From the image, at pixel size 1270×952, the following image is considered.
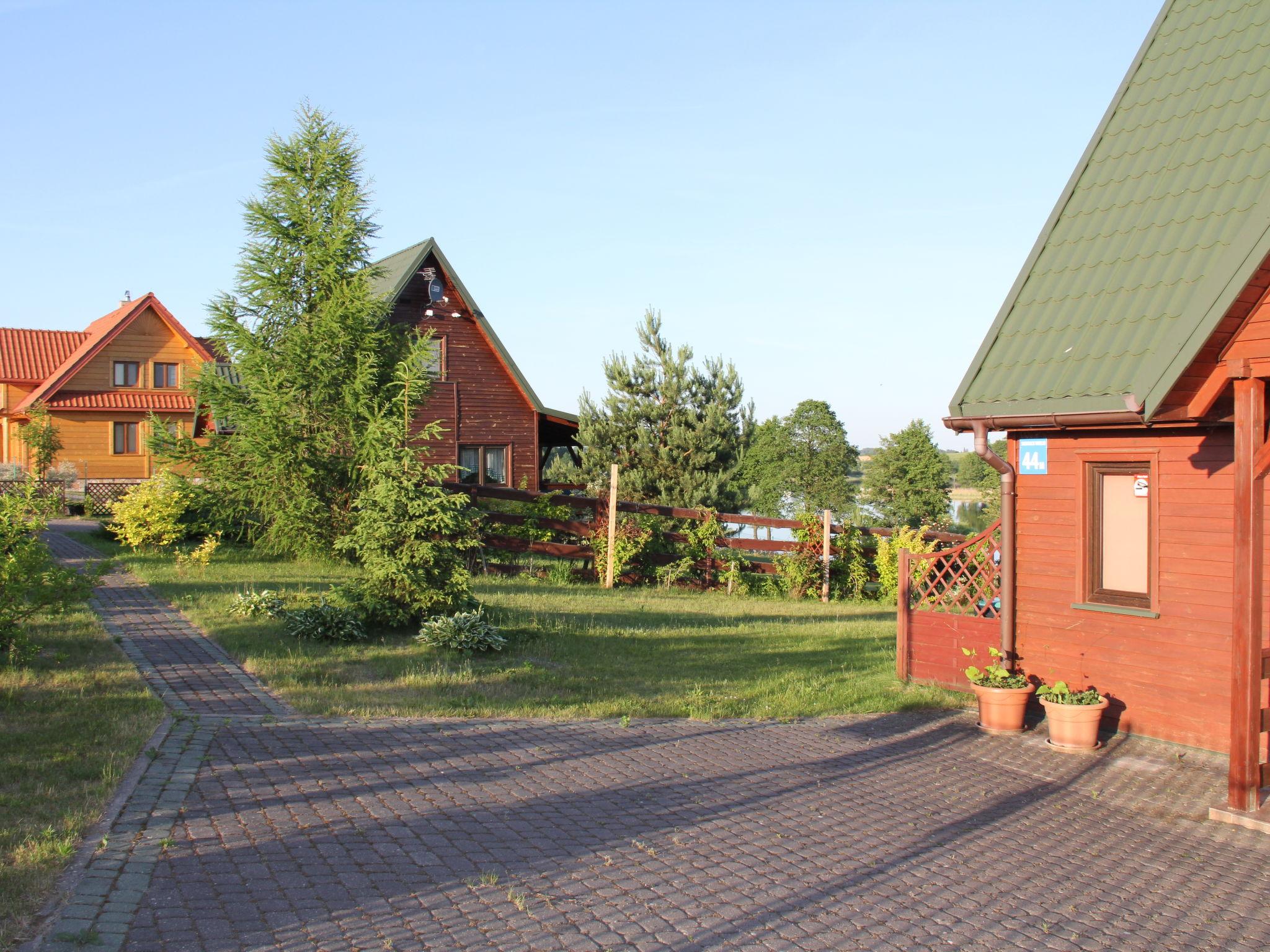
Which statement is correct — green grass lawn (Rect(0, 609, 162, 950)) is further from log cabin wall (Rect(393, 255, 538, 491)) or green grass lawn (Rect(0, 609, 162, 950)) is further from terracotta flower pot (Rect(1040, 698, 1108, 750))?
log cabin wall (Rect(393, 255, 538, 491))

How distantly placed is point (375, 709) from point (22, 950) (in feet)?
15.2

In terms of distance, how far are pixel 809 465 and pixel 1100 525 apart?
54.4m

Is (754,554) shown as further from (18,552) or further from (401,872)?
(401,872)

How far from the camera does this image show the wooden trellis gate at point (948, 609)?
33.9 feet

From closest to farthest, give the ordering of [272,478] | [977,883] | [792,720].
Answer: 1. [977,883]
2. [792,720]
3. [272,478]

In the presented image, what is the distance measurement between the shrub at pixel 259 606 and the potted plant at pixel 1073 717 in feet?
29.7

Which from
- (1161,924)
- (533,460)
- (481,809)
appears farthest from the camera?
(533,460)

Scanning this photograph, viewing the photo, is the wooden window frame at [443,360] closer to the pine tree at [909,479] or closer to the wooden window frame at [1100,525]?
the wooden window frame at [1100,525]

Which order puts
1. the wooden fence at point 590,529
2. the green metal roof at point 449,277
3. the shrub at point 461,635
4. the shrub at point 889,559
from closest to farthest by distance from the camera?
the shrub at point 461,635 < the shrub at point 889,559 < the wooden fence at point 590,529 < the green metal roof at point 449,277

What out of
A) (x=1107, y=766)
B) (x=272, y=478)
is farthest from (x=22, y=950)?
(x=272, y=478)

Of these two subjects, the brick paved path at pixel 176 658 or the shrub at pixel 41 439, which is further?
the shrub at pixel 41 439

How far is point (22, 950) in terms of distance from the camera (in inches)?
174

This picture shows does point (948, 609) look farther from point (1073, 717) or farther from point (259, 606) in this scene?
point (259, 606)

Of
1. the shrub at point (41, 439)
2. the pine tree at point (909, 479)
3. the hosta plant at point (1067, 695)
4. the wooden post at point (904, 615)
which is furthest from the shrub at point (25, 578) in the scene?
→ the pine tree at point (909, 479)
